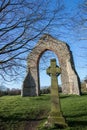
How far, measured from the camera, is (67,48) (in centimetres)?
2881

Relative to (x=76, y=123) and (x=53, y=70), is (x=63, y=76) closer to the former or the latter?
(x=53, y=70)

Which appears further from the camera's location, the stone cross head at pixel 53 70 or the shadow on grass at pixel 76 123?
the stone cross head at pixel 53 70

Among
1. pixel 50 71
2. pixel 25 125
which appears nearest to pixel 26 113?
pixel 25 125

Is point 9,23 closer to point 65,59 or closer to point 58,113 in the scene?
point 58,113

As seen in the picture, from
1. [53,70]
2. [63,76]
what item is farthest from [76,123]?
[63,76]

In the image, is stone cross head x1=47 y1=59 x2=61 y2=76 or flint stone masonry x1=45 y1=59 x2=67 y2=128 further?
stone cross head x1=47 y1=59 x2=61 y2=76

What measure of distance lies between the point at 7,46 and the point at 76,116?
4.73 meters

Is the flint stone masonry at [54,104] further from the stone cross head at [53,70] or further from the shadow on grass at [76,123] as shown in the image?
the shadow on grass at [76,123]

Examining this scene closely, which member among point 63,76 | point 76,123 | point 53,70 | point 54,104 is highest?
point 63,76

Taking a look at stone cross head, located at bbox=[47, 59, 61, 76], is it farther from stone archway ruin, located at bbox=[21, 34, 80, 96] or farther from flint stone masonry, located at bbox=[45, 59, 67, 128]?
stone archway ruin, located at bbox=[21, 34, 80, 96]

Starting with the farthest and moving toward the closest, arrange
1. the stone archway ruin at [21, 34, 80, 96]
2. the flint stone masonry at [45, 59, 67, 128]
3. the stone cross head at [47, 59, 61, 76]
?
the stone archway ruin at [21, 34, 80, 96] → the stone cross head at [47, 59, 61, 76] → the flint stone masonry at [45, 59, 67, 128]

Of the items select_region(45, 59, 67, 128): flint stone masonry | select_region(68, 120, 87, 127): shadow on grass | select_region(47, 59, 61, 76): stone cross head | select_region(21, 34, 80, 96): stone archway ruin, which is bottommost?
select_region(68, 120, 87, 127): shadow on grass

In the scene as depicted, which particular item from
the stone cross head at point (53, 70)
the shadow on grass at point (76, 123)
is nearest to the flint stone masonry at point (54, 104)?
the stone cross head at point (53, 70)

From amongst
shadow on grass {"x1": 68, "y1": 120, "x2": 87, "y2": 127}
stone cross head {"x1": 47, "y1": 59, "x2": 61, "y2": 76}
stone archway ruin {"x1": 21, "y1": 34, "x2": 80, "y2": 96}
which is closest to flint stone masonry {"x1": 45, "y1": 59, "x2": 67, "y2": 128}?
stone cross head {"x1": 47, "y1": 59, "x2": 61, "y2": 76}
